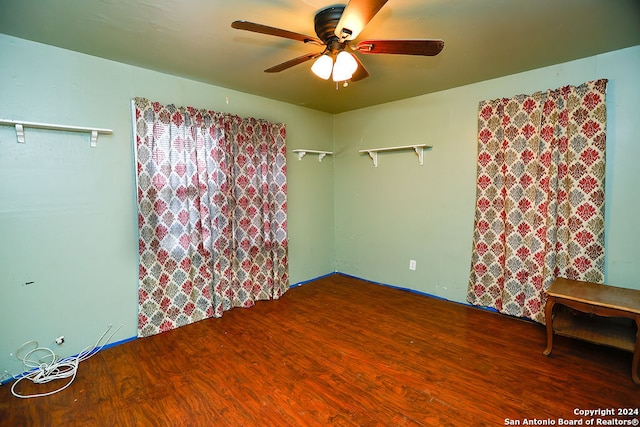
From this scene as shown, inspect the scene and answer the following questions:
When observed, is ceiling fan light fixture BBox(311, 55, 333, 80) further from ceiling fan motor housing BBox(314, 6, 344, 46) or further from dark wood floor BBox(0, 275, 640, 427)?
dark wood floor BBox(0, 275, 640, 427)

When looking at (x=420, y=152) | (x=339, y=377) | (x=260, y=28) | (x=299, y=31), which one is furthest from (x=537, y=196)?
(x=260, y=28)

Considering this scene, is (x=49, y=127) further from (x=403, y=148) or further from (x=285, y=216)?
(x=403, y=148)

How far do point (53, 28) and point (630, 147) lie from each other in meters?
4.37

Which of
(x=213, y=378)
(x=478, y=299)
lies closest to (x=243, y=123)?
(x=213, y=378)

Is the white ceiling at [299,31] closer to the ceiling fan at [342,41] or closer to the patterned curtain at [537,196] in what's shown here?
the ceiling fan at [342,41]

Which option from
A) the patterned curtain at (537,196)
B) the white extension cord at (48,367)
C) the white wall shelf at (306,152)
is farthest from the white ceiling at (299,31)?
the white extension cord at (48,367)

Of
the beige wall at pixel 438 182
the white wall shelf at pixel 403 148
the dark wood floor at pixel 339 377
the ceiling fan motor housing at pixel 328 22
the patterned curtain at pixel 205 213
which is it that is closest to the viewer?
the ceiling fan motor housing at pixel 328 22

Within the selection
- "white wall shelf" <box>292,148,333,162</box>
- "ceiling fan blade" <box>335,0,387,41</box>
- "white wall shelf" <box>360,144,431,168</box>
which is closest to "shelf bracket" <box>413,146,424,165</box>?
"white wall shelf" <box>360,144,431,168</box>

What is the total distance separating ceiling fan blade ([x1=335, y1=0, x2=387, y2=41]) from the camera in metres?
1.30

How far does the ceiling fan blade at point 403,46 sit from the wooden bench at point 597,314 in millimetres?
2034

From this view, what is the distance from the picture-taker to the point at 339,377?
215 cm

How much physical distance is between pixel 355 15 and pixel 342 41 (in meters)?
0.33

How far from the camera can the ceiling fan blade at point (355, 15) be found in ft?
4.26

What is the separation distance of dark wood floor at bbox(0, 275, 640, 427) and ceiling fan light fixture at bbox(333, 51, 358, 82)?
2078 mm
